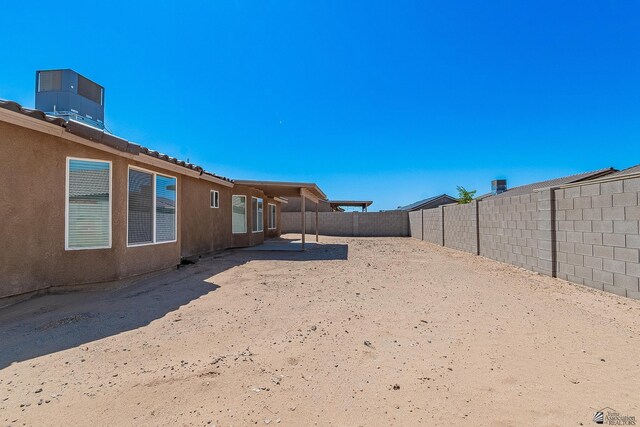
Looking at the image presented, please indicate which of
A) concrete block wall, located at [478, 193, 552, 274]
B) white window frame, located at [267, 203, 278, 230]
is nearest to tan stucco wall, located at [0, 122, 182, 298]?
concrete block wall, located at [478, 193, 552, 274]

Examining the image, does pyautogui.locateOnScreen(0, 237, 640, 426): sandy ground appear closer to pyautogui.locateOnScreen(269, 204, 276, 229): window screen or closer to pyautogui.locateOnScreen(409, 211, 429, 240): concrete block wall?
pyautogui.locateOnScreen(269, 204, 276, 229): window screen

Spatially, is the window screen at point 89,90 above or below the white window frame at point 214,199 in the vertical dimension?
above

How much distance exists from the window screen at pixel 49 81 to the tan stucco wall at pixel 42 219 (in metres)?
4.11

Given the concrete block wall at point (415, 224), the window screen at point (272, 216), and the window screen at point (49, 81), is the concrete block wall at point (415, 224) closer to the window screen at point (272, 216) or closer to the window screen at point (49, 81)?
the window screen at point (272, 216)

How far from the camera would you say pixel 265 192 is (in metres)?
16.3

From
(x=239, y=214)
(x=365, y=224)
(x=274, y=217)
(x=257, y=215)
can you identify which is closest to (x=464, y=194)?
(x=365, y=224)

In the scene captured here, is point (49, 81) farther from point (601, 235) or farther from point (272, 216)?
point (601, 235)

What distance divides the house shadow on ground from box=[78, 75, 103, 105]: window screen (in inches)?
221

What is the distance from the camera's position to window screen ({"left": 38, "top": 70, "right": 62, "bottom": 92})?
25.6 feet

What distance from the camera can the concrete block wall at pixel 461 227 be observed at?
11695 millimetres

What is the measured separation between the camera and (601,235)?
18.2 ft

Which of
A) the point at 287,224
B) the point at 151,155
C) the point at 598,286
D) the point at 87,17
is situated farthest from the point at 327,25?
the point at 287,224

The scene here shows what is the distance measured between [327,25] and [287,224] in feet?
60.0

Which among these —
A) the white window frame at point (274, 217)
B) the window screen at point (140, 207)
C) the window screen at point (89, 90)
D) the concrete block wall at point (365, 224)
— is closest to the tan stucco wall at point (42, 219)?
the window screen at point (140, 207)
